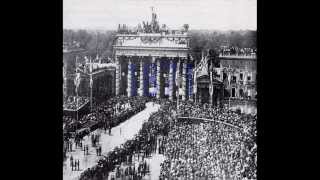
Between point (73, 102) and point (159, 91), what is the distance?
0.99 m

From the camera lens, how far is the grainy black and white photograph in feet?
18.8

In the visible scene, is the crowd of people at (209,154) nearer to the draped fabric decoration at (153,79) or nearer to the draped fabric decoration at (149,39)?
the draped fabric decoration at (153,79)

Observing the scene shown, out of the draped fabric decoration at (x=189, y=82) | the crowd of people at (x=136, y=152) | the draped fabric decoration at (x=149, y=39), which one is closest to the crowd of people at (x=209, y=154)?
the crowd of people at (x=136, y=152)

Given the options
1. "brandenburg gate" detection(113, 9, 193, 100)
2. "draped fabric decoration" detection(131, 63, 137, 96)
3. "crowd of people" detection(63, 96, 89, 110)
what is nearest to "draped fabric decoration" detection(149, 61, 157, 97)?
"brandenburg gate" detection(113, 9, 193, 100)

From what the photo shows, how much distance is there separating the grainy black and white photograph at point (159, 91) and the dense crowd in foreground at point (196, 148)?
0.01 metres

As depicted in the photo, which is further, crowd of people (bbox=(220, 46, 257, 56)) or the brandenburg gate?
the brandenburg gate

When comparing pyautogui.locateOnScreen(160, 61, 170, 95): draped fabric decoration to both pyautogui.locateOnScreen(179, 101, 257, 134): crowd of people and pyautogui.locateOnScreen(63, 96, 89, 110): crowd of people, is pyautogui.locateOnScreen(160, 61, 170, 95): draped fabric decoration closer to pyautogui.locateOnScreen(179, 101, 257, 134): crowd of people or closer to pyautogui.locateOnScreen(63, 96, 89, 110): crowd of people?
pyautogui.locateOnScreen(179, 101, 257, 134): crowd of people

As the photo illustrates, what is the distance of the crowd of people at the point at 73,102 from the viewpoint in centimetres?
595

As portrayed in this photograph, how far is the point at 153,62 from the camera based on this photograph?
5988mm

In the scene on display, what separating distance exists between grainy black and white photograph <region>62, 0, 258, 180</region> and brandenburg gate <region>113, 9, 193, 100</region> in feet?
0.04

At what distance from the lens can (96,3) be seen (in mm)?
5816

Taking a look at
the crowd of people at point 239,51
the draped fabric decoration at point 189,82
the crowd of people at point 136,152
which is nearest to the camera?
the crowd of people at point 239,51
